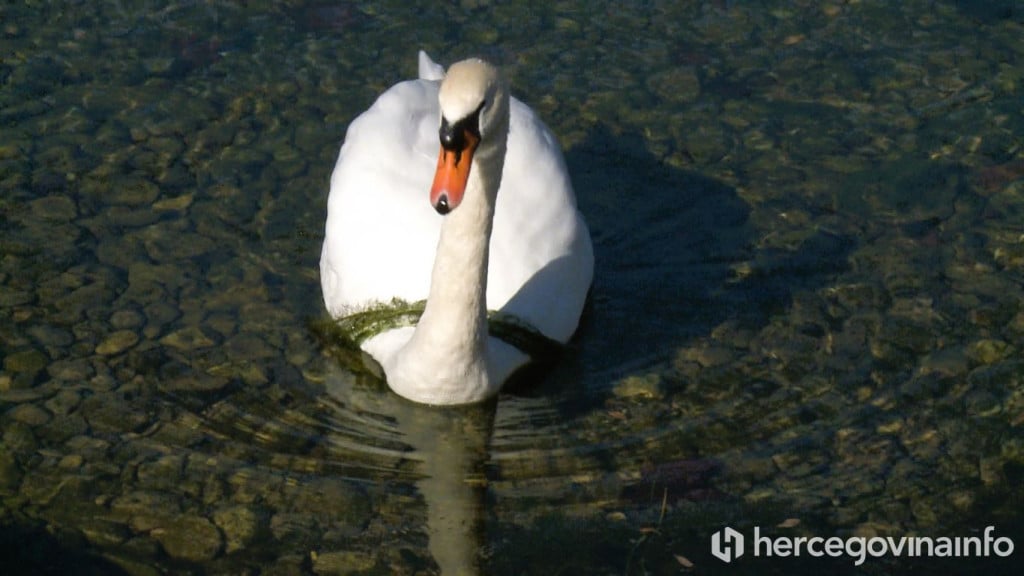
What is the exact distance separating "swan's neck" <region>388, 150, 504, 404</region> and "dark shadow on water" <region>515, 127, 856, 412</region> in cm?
40

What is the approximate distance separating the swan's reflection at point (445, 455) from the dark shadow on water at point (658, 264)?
1.36ft

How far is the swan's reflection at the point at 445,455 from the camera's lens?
709cm

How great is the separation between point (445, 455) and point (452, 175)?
1.44m

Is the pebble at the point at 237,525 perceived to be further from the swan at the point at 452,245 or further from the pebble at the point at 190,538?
the swan at the point at 452,245

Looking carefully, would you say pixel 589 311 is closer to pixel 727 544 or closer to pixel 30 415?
pixel 727 544

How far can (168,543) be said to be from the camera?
22.8 ft

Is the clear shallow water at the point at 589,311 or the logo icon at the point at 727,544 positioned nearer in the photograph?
the logo icon at the point at 727,544

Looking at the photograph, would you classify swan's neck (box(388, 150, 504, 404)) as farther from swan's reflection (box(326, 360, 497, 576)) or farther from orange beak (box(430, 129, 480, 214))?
orange beak (box(430, 129, 480, 214))

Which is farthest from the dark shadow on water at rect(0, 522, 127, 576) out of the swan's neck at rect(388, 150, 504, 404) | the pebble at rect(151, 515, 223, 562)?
the swan's neck at rect(388, 150, 504, 404)

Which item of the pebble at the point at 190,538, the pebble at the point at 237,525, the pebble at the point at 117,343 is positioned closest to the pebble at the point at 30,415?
the pebble at the point at 117,343

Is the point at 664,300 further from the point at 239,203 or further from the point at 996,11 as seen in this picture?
the point at 996,11

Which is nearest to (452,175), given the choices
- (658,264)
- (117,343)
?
(117,343)

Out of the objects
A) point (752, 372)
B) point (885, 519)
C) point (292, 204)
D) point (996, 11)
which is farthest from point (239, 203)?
point (996, 11)

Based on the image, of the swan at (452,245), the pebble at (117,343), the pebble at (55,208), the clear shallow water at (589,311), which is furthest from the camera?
the pebble at (55,208)
